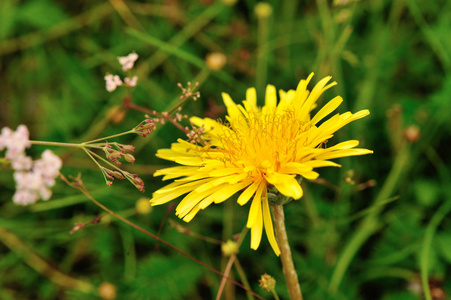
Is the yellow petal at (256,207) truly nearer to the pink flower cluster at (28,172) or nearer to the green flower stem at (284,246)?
the green flower stem at (284,246)

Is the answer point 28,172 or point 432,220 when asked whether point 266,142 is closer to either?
point 28,172

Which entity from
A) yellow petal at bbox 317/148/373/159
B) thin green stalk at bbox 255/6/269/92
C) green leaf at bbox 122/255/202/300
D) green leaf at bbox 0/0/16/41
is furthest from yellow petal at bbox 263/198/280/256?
green leaf at bbox 0/0/16/41

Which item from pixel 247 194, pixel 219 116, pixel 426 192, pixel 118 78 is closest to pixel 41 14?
pixel 219 116

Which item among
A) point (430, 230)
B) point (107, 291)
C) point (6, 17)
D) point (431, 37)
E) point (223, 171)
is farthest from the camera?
point (6, 17)

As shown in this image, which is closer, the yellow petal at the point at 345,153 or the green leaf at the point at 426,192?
the yellow petal at the point at 345,153

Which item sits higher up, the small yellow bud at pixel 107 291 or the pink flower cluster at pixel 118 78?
the pink flower cluster at pixel 118 78

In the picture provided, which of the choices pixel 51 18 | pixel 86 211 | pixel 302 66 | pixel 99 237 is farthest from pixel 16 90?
pixel 302 66

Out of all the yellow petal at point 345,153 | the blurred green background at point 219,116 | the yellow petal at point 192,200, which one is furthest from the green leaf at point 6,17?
the yellow petal at point 345,153
